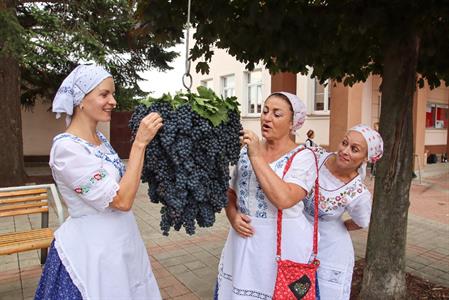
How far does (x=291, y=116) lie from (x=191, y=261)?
294cm

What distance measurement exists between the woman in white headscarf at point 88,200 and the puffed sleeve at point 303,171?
788 mm

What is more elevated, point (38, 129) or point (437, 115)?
point (437, 115)

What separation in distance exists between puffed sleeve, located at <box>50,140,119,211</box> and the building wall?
13591mm

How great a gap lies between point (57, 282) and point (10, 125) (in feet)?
23.6

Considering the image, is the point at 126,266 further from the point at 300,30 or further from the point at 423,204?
the point at 423,204

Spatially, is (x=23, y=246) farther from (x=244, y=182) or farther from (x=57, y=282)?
(x=244, y=182)

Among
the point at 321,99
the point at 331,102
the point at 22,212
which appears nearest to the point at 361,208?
the point at 22,212

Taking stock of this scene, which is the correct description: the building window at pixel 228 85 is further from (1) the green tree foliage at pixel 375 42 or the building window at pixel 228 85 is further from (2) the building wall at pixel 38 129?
(1) the green tree foliage at pixel 375 42

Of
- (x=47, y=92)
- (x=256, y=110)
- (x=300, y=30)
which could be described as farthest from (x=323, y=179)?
(x=256, y=110)

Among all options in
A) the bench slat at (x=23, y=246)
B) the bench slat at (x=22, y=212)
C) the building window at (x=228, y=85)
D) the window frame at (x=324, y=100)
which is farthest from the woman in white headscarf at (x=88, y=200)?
the building window at (x=228, y=85)

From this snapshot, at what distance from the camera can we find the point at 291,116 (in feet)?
6.84

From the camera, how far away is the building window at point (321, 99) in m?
14.4

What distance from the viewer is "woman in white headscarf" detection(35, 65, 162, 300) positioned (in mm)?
1809

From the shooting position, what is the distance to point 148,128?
169 cm
